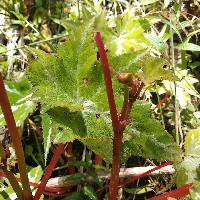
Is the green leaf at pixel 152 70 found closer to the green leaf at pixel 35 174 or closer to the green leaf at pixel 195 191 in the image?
the green leaf at pixel 195 191

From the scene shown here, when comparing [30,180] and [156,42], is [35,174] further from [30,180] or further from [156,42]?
[156,42]

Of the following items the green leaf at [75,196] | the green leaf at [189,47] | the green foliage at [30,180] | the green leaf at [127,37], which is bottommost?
the green leaf at [75,196]

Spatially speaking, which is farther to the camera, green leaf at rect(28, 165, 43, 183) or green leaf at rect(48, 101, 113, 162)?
green leaf at rect(28, 165, 43, 183)

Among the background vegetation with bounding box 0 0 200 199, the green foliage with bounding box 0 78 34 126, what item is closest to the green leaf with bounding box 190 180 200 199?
the background vegetation with bounding box 0 0 200 199

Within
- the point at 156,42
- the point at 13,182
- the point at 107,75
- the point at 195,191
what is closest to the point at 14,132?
the point at 13,182

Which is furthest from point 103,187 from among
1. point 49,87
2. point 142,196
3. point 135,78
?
point 135,78

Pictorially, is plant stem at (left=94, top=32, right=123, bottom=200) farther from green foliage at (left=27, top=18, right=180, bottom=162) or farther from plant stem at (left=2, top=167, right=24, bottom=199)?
plant stem at (left=2, top=167, right=24, bottom=199)

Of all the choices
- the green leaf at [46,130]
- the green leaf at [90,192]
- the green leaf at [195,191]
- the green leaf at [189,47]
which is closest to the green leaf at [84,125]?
the green leaf at [46,130]

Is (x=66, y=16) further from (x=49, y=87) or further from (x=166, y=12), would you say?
(x=49, y=87)
